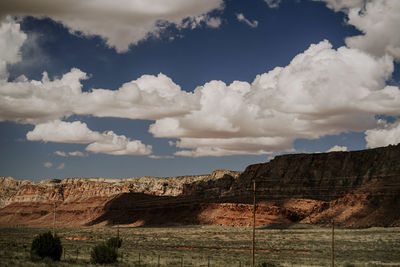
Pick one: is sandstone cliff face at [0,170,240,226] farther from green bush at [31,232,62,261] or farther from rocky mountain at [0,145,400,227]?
green bush at [31,232,62,261]

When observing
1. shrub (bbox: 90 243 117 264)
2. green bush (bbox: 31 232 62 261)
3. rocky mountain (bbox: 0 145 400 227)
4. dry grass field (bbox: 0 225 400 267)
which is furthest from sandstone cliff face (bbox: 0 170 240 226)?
shrub (bbox: 90 243 117 264)

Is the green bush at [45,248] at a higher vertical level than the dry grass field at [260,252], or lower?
higher

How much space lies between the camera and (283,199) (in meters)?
120

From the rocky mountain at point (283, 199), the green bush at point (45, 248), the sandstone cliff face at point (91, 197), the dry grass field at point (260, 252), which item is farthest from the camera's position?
the sandstone cliff face at point (91, 197)

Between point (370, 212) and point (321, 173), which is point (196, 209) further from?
point (370, 212)

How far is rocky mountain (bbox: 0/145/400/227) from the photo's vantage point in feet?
327

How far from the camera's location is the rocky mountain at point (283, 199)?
99625 mm

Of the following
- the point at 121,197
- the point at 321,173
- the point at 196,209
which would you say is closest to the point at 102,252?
the point at 196,209

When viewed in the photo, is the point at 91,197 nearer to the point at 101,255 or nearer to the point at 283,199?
the point at 283,199

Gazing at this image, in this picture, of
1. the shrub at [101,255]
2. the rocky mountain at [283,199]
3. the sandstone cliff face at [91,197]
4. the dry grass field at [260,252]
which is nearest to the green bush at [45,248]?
the dry grass field at [260,252]

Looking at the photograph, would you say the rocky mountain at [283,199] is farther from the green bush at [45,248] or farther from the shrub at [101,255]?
the green bush at [45,248]

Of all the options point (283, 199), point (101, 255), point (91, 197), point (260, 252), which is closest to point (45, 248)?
point (101, 255)

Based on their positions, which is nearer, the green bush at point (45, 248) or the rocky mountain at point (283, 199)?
Answer: the green bush at point (45, 248)

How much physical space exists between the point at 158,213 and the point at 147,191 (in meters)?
52.9
